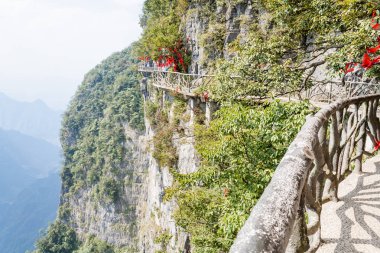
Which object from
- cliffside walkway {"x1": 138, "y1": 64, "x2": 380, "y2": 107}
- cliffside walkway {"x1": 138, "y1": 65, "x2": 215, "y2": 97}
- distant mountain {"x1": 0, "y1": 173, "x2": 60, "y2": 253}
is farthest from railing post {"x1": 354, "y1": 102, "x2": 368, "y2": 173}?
distant mountain {"x1": 0, "y1": 173, "x2": 60, "y2": 253}

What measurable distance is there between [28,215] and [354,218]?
16898cm

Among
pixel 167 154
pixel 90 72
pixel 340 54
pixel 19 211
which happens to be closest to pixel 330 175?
pixel 340 54

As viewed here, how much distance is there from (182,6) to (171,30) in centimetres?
234

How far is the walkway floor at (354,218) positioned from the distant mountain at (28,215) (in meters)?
137

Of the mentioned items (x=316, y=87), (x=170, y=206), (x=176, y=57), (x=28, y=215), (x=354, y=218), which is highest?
(x=176, y=57)

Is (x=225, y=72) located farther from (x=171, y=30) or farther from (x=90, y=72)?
(x=90, y=72)

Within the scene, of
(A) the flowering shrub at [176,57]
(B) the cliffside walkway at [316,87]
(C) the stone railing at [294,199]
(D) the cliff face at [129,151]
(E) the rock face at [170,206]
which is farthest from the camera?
(A) the flowering shrub at [176,57]

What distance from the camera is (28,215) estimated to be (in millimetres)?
144125

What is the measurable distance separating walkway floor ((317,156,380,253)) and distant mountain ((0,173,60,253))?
5381 inches

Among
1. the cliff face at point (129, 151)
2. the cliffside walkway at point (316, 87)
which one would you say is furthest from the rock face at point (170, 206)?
the cliffside walkway at point (316, 87)

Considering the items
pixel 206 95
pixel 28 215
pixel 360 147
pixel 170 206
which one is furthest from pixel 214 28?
pixel 28 215

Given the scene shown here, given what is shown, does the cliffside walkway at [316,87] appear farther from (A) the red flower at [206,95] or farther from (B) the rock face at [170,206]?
(B) the rock face at [170,206]

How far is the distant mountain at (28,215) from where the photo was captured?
124 meters

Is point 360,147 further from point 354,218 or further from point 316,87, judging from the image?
point 316,87
